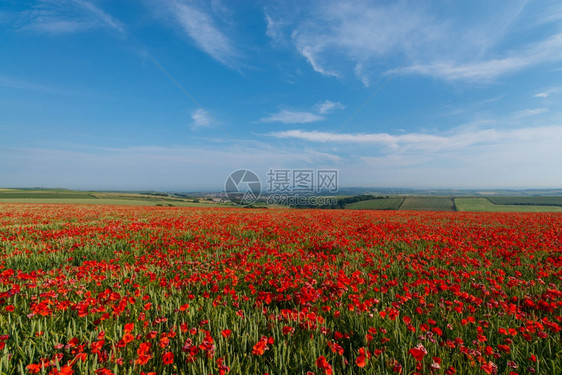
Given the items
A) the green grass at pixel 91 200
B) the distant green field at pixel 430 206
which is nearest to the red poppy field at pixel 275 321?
the green grass at pixel 91 200

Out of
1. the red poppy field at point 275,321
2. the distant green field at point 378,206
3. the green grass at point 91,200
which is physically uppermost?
the red poppy field at point 275,321

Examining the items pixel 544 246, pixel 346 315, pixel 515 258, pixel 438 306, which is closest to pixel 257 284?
pixel 346 315

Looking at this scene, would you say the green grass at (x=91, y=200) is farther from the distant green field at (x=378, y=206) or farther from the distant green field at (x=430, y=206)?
the distant green field at (x=430, y=206)

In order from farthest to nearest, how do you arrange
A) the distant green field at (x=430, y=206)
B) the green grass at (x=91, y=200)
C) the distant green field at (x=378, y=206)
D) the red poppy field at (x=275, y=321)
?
the distant green field at (x=378, y=206) < the distant green field at (x=430, y=206) < the green grass at (x=91, y=200) < the red poppy field at (x=275, y=321)

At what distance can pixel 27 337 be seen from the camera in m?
2.26

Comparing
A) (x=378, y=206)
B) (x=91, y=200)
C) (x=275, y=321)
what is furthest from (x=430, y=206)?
(x=91, y=200)

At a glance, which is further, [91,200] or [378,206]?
[378,206]

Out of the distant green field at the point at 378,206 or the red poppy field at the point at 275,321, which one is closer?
the red poppy field at the point at 275,321

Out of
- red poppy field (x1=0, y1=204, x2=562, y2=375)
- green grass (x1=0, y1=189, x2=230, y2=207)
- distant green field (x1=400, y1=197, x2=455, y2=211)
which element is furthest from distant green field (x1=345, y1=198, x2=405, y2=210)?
red poppy field (x1=0, y1=204, x2=562, y2=375)

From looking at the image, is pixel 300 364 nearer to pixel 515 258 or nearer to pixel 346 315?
pixel 346 315

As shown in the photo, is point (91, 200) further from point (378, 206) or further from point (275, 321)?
point (275, 321)

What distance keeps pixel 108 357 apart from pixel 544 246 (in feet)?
34.4

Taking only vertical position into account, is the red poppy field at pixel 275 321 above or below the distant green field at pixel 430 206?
above

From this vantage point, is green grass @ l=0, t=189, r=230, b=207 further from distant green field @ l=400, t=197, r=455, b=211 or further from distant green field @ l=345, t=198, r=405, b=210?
distant green field @ l=400, t=197, r=455, b=211
